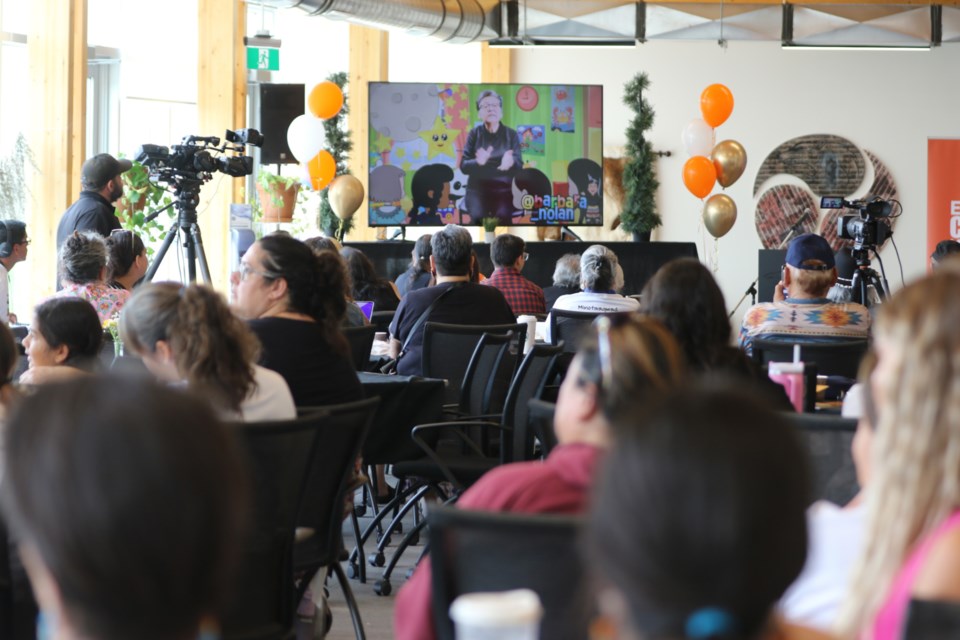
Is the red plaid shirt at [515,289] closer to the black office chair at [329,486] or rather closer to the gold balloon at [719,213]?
the black office chair at [329,486]

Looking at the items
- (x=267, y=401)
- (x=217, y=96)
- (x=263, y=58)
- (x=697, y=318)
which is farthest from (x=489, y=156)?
(x=267, y=401)

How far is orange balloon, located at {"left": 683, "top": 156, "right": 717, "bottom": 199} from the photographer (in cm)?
1070

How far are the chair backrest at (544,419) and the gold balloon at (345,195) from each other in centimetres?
722

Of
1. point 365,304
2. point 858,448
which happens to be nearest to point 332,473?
point 858,448

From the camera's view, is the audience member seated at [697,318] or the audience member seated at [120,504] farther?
the audience member seated at [697,318]

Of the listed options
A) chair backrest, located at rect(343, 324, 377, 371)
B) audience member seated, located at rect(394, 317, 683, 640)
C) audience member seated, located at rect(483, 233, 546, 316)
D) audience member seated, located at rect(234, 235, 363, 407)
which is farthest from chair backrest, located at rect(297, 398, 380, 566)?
audience member seated, located at rect(483, 233, 546, 316)

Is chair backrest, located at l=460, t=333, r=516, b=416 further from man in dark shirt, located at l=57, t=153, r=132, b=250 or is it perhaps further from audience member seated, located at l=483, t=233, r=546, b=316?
man in dark shirt, located at l=57, t=153, r=132, b=250

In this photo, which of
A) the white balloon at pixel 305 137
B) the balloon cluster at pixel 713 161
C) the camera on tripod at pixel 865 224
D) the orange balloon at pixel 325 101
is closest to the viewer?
the camera on tripod at pixel 865 224

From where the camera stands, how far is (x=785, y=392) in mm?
3357

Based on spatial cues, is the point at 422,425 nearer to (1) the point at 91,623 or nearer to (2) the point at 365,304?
(2) the point at 365,304

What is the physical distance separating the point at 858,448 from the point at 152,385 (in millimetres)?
1143

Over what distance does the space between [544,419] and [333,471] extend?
1.65 ft

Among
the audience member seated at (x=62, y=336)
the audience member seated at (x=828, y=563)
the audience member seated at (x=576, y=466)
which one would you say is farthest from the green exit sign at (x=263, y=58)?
the audience member seated at (x=828, y=563)

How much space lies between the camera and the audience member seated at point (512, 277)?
687cm
